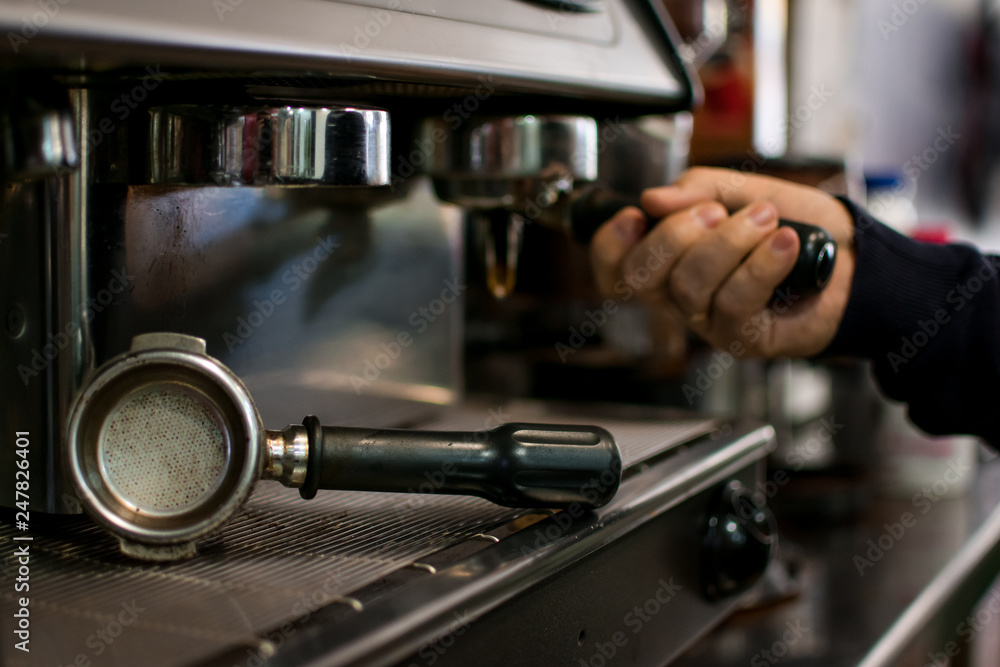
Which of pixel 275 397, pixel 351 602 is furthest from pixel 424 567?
pixel 275 397

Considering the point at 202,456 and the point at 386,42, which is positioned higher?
the point at 386,42

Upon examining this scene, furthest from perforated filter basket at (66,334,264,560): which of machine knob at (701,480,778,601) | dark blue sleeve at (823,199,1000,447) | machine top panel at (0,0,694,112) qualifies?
dark blue sleeve at (823,199,1000,447)

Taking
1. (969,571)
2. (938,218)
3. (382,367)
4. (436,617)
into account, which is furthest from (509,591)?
(938,218)

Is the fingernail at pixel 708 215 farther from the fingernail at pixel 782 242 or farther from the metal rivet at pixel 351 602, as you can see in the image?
the metal rivet at pixel 351 602

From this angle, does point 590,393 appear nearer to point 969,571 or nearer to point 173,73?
point 969,571

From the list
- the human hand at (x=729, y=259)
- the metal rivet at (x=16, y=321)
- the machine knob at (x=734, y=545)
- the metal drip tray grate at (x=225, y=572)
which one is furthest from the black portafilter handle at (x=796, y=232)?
the metal rivet at (x=16, y=321)

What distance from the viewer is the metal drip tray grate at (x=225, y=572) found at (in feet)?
1.03

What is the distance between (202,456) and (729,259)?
1.23ft

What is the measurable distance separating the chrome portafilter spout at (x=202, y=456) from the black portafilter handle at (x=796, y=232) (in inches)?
9.1

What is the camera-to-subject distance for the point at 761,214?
0.61m

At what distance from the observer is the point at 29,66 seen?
0.33 metres

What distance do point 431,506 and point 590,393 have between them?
55 centimetres

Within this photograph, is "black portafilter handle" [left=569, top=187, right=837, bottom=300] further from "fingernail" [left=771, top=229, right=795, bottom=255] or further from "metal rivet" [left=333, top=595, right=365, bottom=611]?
"metal rivet" [left=333, top=595, right=365, bottom=611]

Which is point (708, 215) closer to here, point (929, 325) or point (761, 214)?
point (761, 214)
